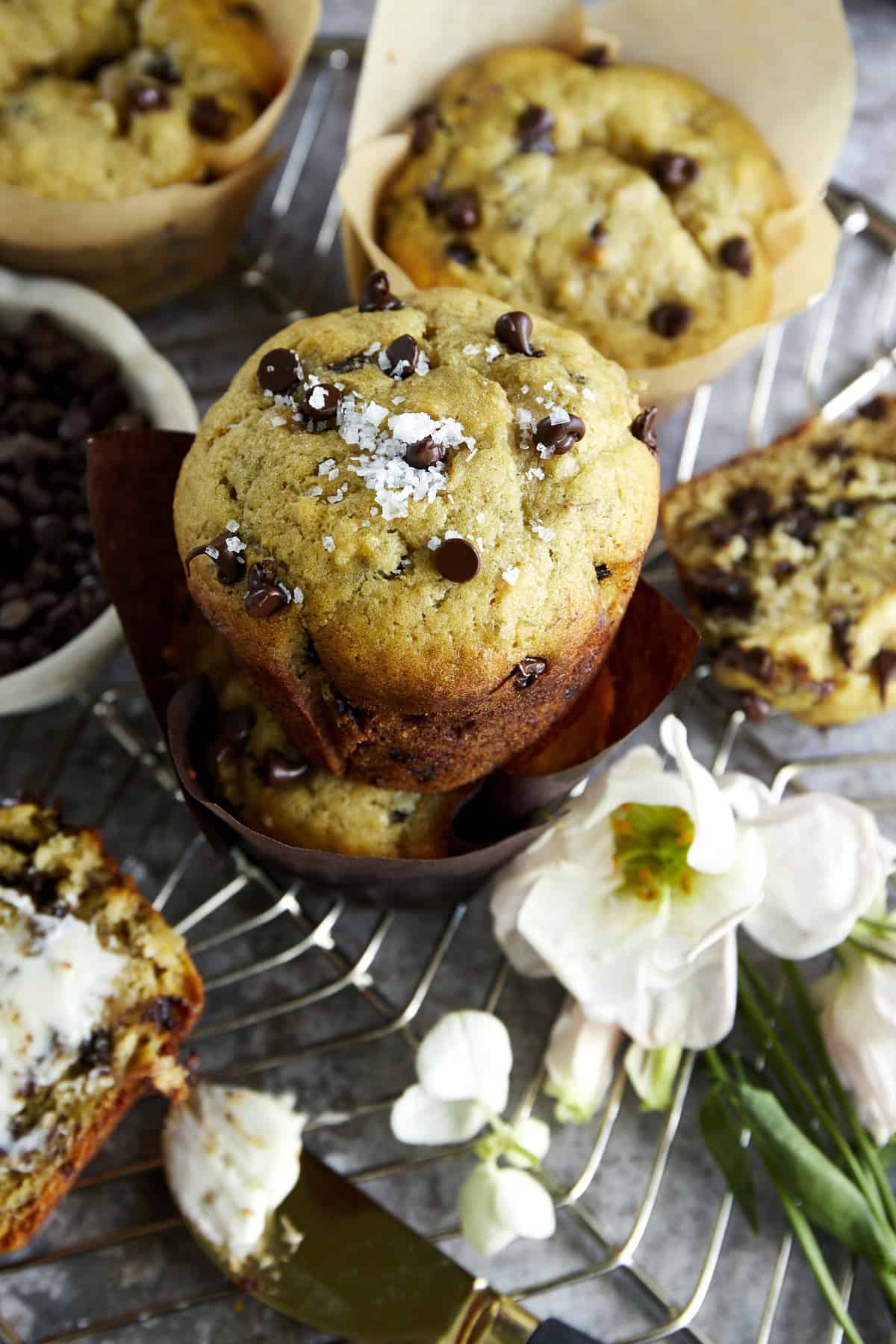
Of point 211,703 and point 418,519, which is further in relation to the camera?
point 211,703

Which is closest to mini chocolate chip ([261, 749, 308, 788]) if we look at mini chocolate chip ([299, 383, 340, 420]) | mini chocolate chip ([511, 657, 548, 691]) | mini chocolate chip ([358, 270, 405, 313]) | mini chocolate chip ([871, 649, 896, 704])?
mini chocolate chip ([511, 657, 548, 691])

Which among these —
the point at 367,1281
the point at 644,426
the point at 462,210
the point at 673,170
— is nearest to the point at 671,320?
the point at 673,170

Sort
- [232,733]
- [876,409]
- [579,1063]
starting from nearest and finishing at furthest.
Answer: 1. [232,733]
2. [579,1063]
3. [876,409]

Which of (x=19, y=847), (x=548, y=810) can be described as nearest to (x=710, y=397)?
(x=548, y=810)

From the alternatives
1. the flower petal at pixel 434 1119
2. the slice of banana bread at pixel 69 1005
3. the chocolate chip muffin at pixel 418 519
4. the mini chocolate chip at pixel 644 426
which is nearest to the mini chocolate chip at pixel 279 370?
the chocolate chip muffin at pixel 418 519

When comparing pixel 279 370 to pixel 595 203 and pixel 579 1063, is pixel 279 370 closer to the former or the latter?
pixel 595 203

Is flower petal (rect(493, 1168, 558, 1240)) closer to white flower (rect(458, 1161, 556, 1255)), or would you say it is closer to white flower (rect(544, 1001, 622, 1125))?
white flower (rect(458, 1161, 556, 1255))
